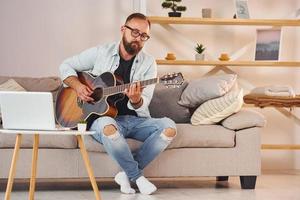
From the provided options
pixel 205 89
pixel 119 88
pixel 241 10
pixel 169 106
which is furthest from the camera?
pixel 241 10

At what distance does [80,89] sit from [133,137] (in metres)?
0.49

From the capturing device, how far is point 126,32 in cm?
468

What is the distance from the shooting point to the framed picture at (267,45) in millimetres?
6133

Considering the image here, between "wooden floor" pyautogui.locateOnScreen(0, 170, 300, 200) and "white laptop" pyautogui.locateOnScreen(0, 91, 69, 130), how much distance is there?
0.85 metres

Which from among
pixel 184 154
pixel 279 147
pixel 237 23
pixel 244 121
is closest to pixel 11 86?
pixel 184 154

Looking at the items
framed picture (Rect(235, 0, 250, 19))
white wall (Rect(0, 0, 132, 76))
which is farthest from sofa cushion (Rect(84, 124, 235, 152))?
white wall (Rect(0, 0, 132, 76))

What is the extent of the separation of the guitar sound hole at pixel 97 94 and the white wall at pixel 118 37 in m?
1.74

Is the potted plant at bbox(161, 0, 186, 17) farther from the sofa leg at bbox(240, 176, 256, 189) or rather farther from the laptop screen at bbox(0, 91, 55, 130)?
the laptop screen at bbox(0, 91, 55, 130)

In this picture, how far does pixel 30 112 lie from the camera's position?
363cm

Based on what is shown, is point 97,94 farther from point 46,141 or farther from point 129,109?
point 46,141

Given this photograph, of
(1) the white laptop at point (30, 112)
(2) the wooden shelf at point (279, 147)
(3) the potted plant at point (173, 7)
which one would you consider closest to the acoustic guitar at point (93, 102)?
(1) the white laptop at point (30, 112)

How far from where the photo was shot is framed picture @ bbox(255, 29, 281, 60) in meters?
6.13

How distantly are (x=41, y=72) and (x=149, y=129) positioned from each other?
1881 millimetres

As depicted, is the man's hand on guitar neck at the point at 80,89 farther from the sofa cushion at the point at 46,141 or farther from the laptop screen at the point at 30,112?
the laptop screen at the point at 30,112
